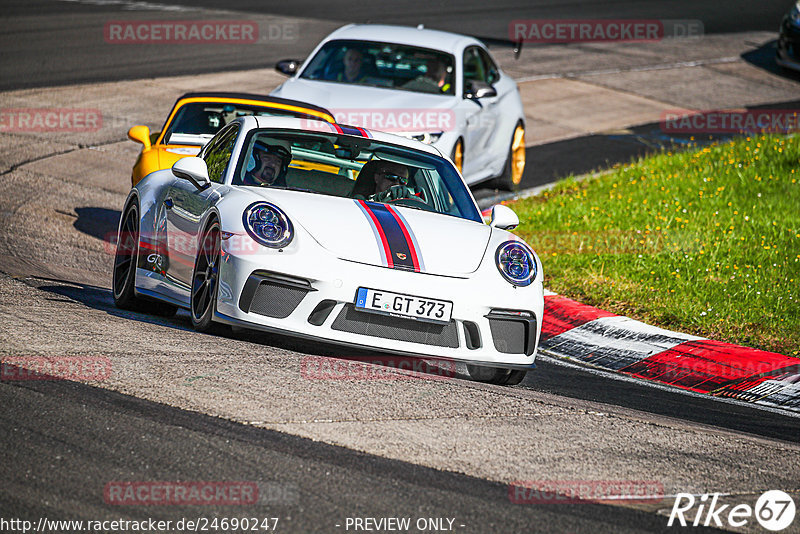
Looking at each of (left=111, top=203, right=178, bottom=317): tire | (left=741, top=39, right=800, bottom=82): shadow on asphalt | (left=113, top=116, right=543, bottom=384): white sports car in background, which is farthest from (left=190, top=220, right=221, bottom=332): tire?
(left=741, top=39, right=800, bottom=82): shadow on asphalt

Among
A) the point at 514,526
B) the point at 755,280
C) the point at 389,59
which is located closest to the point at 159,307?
the point at 514,526

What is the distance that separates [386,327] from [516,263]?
0.96 m

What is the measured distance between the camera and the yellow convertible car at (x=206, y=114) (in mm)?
9672

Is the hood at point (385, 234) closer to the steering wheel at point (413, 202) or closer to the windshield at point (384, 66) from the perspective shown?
the steering wheel at point (413, 202)

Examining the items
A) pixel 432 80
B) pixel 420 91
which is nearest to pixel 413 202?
pixel 420 91

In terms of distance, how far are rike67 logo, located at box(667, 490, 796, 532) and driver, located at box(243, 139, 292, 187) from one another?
339cm

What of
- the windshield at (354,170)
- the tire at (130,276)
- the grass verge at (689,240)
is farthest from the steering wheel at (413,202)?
the grass verge at (689,240)

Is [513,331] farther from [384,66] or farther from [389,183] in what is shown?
[384,66]

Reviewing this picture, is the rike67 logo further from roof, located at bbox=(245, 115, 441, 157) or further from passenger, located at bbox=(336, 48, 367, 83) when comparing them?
passenger, located at bbox=(336, 48, 367, 83)

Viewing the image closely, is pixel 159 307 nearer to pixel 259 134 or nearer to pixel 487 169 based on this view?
pixel 259 134

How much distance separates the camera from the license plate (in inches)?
232

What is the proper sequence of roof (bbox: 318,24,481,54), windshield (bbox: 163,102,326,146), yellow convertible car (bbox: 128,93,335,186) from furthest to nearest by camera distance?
1. roof (bbox: 318,24,481,54)
2. windshield (bbox: 163,102,326,146)
3. yellow convertible car (bbox: 128,93,335,186)

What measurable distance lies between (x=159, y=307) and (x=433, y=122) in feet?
15.2

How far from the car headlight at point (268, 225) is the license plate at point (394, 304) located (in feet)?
1.69
